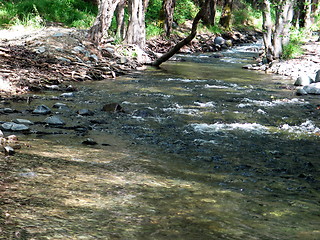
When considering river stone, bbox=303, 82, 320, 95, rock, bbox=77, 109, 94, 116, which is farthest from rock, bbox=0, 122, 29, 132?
river stone, bbox=303, 82, 320, 95

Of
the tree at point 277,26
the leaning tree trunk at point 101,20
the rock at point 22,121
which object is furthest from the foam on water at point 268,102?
the leaning tree trunk at point 101,20

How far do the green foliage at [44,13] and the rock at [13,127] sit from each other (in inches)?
430

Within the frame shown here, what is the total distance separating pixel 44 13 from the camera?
18.2 m

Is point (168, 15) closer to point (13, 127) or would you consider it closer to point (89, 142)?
point (13, 127)

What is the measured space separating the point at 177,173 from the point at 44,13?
15950 mm

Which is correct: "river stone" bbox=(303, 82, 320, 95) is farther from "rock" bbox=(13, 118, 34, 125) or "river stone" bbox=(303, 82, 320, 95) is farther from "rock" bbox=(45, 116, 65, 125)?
"rock" bbox=(13, 118, 34, 125)

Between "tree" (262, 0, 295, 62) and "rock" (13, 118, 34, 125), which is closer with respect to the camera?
"rock" (13, 118, 34, 125)

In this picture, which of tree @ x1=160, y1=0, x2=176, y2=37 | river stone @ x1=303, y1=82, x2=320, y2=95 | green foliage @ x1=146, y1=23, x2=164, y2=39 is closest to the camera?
river stone @ x1=303, y1=82, x2=320, y2=95

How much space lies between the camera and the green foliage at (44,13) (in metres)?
16.0

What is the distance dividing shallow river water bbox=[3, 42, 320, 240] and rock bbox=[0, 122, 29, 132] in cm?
36

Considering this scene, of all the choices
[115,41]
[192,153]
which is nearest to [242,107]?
[192,153]

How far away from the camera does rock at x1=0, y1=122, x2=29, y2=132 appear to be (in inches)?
199

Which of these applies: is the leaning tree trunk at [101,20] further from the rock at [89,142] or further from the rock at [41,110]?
the rock at [89,142]

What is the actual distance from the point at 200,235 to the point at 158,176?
1291 millimetres
